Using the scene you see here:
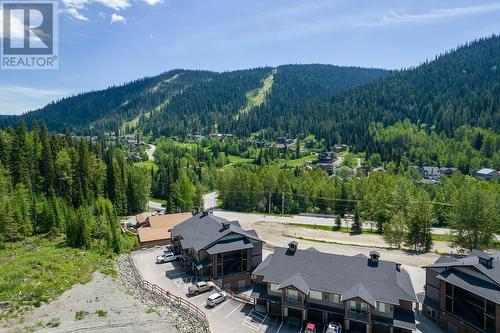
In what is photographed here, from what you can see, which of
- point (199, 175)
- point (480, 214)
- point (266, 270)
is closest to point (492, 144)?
point (480, 214)

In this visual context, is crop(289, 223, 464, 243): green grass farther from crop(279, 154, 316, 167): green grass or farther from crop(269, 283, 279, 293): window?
crop(279, 154, 316, 167): green grass

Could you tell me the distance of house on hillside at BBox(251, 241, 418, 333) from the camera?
2980 cm

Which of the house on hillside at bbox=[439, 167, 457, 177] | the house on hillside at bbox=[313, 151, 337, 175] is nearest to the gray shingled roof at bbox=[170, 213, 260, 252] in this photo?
the house on hillside at bbox=[313, 151, 337, 175]

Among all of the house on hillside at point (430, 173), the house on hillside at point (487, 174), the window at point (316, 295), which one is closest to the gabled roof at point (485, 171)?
the house on hillside at point (487, 174)

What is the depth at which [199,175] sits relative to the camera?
126 metres

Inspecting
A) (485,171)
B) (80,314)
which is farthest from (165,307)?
(485,171)

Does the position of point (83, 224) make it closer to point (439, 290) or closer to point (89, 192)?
point (89, 192)

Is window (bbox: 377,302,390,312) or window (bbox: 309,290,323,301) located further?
window (bbox: 309,290,323,301)

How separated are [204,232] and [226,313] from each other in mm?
13588

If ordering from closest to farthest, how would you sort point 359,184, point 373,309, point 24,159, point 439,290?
point 373,309 → point 439,290 → point 24,159 → point 359,184

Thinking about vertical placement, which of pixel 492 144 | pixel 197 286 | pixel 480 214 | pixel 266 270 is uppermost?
pixel 492 144

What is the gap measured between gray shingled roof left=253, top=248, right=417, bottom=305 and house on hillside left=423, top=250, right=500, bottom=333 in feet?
10.5

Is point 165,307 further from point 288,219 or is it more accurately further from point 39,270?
point 288,219

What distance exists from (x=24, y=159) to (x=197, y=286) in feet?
171
